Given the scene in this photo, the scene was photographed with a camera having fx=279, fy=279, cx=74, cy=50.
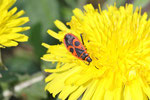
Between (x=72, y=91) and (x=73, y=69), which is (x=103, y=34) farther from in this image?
(x=72, y=91)

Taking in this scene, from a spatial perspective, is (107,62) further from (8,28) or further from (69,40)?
(8,28)

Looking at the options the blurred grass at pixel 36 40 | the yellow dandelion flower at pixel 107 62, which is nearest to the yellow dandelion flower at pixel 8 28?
the yellow dandelion flower at pixel 107 62

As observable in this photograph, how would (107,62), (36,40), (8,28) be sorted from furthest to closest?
(36,40)
(8,28)
(107,62)

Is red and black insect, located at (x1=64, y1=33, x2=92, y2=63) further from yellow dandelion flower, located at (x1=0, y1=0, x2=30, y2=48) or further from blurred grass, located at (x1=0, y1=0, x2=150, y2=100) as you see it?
blurred grass, located at (x1=0, y1=0, x2=150, y2=100)

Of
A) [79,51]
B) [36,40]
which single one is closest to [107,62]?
[79,51]

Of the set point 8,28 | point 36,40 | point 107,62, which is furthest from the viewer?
point 36,40

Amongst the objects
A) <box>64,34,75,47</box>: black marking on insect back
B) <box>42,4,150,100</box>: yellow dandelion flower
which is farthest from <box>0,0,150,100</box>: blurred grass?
<box>64,34,75,47</box>: black marking on insect back

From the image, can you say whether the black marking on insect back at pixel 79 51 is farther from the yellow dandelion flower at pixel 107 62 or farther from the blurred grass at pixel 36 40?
the blurred grass at pixel 36 40
